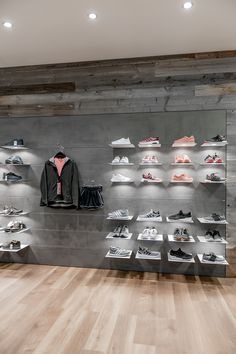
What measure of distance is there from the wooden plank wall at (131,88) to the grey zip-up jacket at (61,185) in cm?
90

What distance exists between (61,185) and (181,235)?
2.03 metres

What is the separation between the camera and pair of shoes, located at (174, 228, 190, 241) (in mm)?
3703

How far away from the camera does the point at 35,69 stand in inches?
168

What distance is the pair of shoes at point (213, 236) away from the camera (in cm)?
366

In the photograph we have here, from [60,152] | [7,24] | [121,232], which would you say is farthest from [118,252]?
[7,24]

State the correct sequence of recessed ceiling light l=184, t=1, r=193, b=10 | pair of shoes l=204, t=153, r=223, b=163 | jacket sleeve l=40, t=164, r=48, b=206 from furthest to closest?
jacket sleeve l=40, t=164, r=48, b=206 < pair of shoes l=204, t=153, r=223, b=163 < recessed ceiling light l=184, t=1, r=193, b=10

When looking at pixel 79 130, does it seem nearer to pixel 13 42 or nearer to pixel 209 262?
pixel 13 42

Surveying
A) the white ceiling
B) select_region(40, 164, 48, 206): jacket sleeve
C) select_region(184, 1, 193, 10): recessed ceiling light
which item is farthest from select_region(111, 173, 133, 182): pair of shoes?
select_region(184, 1, 193, 10): recessed ceiling light

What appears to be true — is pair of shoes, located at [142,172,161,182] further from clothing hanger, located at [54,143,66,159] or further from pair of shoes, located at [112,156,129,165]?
clothing hanger, located at [54,143,66,159]

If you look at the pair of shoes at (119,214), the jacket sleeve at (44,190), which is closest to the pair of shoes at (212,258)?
the pair of shoes at (119,214)

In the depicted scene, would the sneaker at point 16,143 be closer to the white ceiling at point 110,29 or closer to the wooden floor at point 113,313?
the white ceiling at point 110,29

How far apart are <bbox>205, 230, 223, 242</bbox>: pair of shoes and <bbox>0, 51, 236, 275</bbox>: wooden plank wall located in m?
0.22

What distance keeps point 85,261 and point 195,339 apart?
2.19 m

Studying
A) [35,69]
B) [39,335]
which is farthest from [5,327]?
[35,69]
